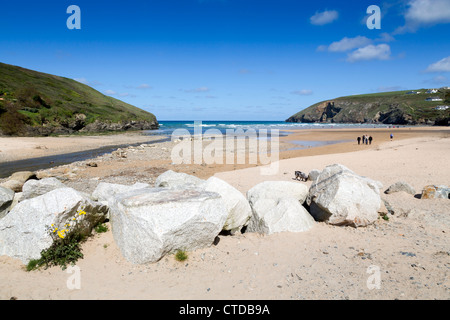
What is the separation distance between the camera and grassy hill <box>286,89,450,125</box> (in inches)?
3801

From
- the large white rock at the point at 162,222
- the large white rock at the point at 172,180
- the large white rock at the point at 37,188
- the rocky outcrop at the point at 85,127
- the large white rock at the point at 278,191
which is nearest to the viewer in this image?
the large white rock at the point at 162,222

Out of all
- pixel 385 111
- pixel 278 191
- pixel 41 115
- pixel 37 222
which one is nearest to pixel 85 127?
pixel 41 115

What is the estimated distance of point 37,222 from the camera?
247 inches

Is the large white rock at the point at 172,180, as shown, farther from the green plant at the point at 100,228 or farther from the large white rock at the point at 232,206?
the green plant at the point at 100,228

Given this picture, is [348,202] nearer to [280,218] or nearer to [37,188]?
[280,218]

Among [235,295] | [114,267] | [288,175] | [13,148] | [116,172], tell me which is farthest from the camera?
[13,148]

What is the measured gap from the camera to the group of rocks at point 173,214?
597 centimetres

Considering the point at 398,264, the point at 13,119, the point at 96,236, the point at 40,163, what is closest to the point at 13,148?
the point at 40,163

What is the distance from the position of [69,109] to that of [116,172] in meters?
51.4

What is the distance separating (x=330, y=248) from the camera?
6551mm

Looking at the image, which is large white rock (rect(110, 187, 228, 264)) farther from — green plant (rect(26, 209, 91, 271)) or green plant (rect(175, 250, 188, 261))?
green plant (rect(26, 209, 91, 271))

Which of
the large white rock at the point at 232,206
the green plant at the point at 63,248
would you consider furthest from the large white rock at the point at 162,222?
the large white rock at the point at 232,206

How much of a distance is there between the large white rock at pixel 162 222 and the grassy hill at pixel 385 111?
104644mm
